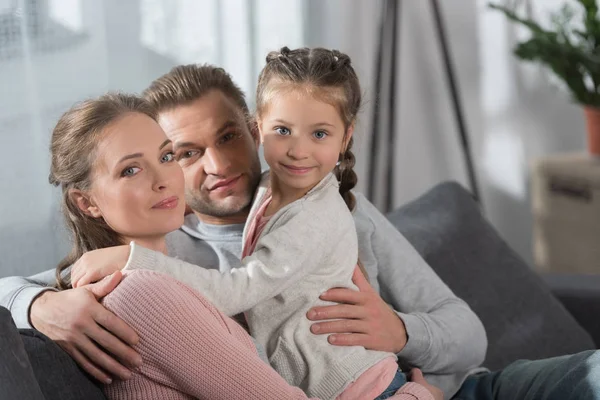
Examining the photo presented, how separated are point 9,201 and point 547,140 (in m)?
2.60

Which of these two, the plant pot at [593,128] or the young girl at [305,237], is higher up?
the young girl at [305,237]

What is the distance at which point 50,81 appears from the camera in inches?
93.7

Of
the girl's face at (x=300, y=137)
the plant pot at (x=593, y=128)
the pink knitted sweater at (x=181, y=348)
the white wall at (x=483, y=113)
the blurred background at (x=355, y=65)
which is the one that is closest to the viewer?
the pink knitted sweater at (x=181, y=348)

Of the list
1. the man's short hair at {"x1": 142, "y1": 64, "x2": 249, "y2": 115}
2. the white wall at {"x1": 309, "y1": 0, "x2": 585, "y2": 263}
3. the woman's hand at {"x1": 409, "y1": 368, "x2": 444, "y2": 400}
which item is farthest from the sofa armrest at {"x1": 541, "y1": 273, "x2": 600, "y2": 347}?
the white wall at {"x1": 309, "y1": 0, "x2": 585, "y2": 263}

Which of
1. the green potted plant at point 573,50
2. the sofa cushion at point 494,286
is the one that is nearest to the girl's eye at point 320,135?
the sofa cushion at point 494,286

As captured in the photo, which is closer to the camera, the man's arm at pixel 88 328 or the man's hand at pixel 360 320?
the man's arm at pixel 88 328

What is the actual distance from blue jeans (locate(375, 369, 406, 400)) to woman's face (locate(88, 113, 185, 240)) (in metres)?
0.41

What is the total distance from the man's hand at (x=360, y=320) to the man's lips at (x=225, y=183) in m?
0.29

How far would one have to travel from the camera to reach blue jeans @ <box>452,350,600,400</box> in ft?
5.41

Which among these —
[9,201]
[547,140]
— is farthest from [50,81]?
[547,140]

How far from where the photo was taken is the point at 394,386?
5.32 feet

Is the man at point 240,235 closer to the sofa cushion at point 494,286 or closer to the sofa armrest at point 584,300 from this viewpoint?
the sofa cushion at point 494,286

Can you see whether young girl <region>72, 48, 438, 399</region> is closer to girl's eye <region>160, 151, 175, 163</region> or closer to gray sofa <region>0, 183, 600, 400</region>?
girl's eye <region>160, 151, 175, 163</region>

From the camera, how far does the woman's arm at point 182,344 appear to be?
4.43 ft
